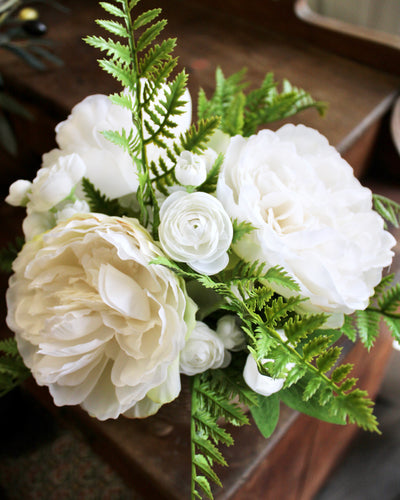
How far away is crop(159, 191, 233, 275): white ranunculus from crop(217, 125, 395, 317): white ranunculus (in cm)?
3

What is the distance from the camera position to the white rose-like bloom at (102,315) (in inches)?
15.8

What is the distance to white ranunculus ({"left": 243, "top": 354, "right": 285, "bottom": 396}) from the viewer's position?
43 centimetres

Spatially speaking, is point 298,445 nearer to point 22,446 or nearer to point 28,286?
point 28,286

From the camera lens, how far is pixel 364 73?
1.08m

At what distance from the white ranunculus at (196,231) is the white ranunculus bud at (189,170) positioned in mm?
17

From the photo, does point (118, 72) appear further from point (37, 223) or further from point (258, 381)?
point (258, 381)

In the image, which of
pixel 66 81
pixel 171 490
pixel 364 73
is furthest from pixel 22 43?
pixel 171 490

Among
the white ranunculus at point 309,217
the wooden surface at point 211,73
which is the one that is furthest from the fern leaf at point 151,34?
the wooden surface at point 211,73

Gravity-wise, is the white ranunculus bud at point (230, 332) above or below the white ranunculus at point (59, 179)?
below

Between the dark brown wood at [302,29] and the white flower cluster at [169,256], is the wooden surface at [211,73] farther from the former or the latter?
the white flower cluster at [169,256]

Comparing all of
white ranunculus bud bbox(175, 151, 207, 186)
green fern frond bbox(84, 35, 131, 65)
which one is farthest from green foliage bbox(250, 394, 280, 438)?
green fern frond bbox(84, 35, 131, 65)

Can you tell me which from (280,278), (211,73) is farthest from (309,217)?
(211,73)

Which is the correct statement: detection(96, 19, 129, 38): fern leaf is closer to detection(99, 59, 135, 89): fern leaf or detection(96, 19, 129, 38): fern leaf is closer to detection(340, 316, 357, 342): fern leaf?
detection(99, 59, 135, 89): fern leaf

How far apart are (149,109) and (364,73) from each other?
80 centimetres
